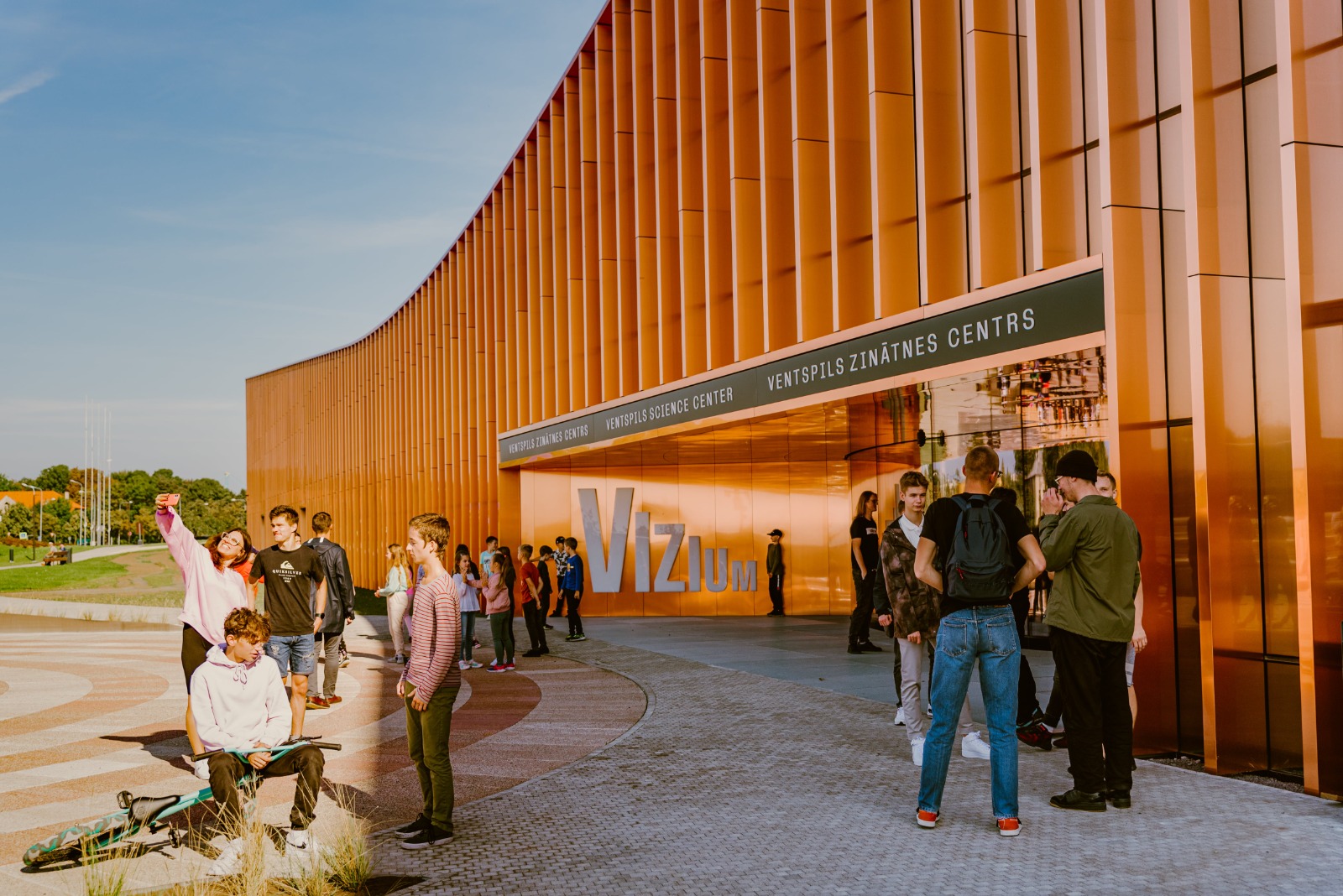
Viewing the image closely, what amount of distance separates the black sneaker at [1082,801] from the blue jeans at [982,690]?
0.73 meters

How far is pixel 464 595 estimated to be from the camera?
15.2m

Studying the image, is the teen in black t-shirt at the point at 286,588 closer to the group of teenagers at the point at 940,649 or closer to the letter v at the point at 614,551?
the group of teenagers at the point at 940,649

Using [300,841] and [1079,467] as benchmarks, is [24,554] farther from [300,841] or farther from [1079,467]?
[1079,467]

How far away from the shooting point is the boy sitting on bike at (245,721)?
586 centimetres

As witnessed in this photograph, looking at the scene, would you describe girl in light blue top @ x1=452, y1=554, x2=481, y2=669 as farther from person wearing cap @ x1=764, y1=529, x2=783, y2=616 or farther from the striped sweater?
→ person wearing cap @ x1=764, y1=529, x2=783, y2=616

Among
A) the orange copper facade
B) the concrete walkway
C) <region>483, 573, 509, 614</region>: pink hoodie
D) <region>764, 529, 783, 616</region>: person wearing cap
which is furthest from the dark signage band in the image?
<region>764, 529, 783, 616</region>: person wearing cap

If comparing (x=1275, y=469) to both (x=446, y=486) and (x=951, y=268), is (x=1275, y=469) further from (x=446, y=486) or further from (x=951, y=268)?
(x=446, y=486)

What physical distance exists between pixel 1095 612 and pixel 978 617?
1.03 m

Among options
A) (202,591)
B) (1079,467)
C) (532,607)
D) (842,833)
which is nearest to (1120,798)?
(842,833)

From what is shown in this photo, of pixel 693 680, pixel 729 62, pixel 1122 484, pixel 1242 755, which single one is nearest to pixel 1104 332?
pixel 1122 484

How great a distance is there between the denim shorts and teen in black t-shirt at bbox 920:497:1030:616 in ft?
19.0

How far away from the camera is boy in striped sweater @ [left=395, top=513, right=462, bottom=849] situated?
6.20m

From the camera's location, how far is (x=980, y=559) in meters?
6.14

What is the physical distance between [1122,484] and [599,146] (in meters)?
16.9
